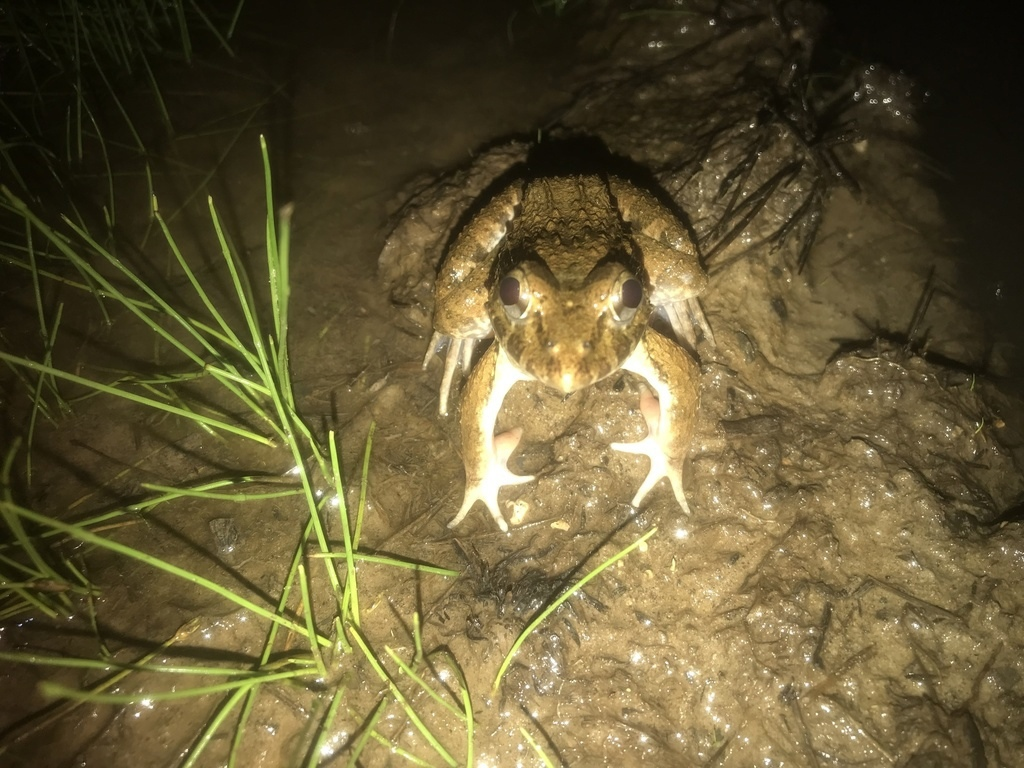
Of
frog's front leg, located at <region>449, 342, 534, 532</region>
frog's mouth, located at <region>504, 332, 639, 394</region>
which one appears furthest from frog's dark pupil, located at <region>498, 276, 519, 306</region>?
frog's front leg, located at <region>449, 342, 534, 532</region>

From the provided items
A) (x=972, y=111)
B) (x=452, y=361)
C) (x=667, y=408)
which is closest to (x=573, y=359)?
(x=667, y=408)

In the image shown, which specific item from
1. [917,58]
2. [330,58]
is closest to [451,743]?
[330,58]

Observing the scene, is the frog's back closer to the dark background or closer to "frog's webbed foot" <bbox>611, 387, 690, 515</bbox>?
"frog's webbed foot" <bbox>611, 387, 690, 515</bbox>

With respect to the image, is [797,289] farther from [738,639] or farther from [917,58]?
[917,58]

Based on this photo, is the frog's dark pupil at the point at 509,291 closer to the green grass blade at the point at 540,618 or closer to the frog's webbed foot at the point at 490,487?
the frog's webbed foot at the point at 490,487

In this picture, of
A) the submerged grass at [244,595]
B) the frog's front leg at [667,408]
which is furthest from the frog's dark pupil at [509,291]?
→ the submerged grass at [244,595]
